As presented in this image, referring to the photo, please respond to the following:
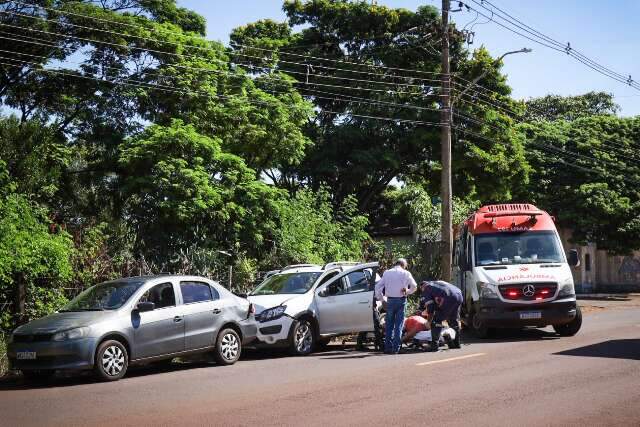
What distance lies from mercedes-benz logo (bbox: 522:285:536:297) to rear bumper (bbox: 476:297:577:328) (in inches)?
9.9

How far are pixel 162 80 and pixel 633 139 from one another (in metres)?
34.4

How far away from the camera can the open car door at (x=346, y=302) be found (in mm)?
16656

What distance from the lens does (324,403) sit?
9.69 meters

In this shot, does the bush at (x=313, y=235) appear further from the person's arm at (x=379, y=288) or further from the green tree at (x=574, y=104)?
the green tree at (x=574, y=104)

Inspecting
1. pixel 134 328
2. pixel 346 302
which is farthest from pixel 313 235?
pixel 134 328

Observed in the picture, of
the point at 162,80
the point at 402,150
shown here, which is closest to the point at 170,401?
the point at 162,80

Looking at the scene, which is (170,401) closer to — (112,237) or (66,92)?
(112,237)

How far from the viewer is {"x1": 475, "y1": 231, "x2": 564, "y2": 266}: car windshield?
19.3 meters

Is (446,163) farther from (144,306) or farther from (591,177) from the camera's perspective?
(591,177)

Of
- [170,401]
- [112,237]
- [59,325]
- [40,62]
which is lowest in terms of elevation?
[170,401]

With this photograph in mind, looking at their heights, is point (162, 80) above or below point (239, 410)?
above

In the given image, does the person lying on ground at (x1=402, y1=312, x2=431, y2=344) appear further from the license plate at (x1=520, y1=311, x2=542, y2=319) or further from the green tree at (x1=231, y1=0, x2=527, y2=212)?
the green tree at (x1=231, y1=0, x2=527, y2=212)

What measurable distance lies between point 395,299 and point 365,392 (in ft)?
17.8

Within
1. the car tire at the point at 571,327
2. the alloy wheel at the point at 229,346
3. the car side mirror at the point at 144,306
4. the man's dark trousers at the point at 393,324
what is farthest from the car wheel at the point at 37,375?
the car tire at the point at 571,327
